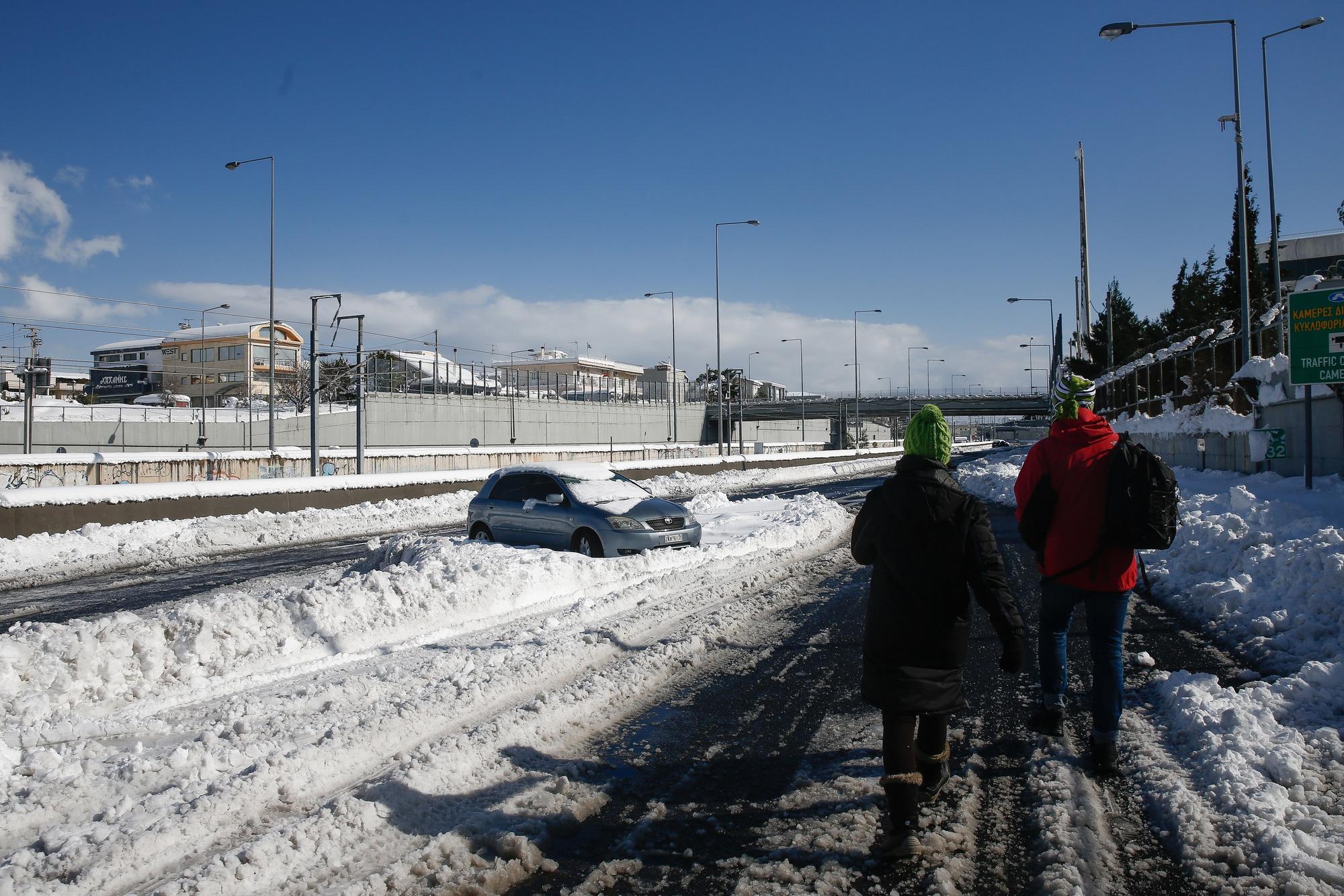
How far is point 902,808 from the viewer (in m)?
3.87

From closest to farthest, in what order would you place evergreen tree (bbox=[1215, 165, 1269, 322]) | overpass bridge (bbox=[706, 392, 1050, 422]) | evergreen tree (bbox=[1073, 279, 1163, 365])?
evergreen tree (bbox=[1215, 165, 1269, 322]), evergreen tree (bbox=[1073, 279, 1163, 365]), overpass bridge (bbox=[706, 392, 1050, 422])

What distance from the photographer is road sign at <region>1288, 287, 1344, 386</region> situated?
13.5m

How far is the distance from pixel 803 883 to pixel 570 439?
226ft

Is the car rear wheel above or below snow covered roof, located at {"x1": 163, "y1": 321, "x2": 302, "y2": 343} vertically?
below

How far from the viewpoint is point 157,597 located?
11656 millimetres

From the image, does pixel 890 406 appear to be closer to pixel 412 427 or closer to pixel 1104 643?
pixel 412 427

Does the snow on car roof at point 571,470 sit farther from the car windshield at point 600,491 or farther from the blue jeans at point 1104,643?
the blue jeans at point 1104,643

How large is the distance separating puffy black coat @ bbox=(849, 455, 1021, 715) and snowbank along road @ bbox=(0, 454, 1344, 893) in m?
0.72

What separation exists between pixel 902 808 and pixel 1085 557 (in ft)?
5.73

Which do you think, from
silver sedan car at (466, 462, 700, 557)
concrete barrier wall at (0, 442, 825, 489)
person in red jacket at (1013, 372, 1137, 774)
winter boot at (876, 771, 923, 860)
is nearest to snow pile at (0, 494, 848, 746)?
silver sedan car at (466, 462, 700, 557)

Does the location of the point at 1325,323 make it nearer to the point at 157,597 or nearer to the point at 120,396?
the point at 157,597

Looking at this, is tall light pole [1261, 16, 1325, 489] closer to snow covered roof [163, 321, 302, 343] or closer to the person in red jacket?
the person in red jacket

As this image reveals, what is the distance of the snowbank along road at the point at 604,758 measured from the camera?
3.75 meters

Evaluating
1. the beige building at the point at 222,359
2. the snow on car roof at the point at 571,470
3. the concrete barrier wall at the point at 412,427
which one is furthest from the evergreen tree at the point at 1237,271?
the beige building at the point at 222,359
